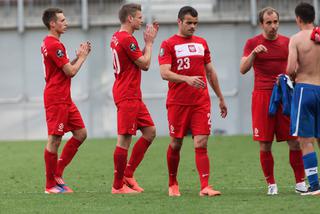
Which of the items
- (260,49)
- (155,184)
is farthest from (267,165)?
(155,184)

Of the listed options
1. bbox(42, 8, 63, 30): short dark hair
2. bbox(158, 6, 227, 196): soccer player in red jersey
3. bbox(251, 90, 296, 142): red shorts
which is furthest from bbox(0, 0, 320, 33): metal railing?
bbox(251, 90, 296, 142): red shorts

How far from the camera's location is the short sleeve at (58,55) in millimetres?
12602

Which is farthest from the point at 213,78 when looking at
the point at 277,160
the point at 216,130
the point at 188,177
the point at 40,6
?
the point at 40,6

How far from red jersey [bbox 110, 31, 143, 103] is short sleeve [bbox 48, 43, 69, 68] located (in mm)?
617

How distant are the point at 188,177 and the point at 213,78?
9.81ft

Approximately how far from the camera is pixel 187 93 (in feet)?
39.5

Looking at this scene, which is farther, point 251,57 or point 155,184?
point 155,184

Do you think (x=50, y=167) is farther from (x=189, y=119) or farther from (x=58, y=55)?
(x=189, y=119)

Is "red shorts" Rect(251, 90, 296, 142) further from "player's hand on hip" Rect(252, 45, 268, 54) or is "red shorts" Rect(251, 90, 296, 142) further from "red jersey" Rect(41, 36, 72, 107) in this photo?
"red jersey" Rect(41, 36, 72, 107)

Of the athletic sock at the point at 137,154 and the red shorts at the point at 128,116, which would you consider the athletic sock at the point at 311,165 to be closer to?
the red shorts at the point at 128,116

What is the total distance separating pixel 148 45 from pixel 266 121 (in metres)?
1.61

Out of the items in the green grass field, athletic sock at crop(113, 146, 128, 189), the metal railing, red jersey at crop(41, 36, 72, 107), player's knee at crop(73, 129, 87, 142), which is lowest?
the green grass field

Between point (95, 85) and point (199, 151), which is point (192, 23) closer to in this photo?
point (199, 151)

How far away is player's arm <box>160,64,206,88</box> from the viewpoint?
11508 mm
